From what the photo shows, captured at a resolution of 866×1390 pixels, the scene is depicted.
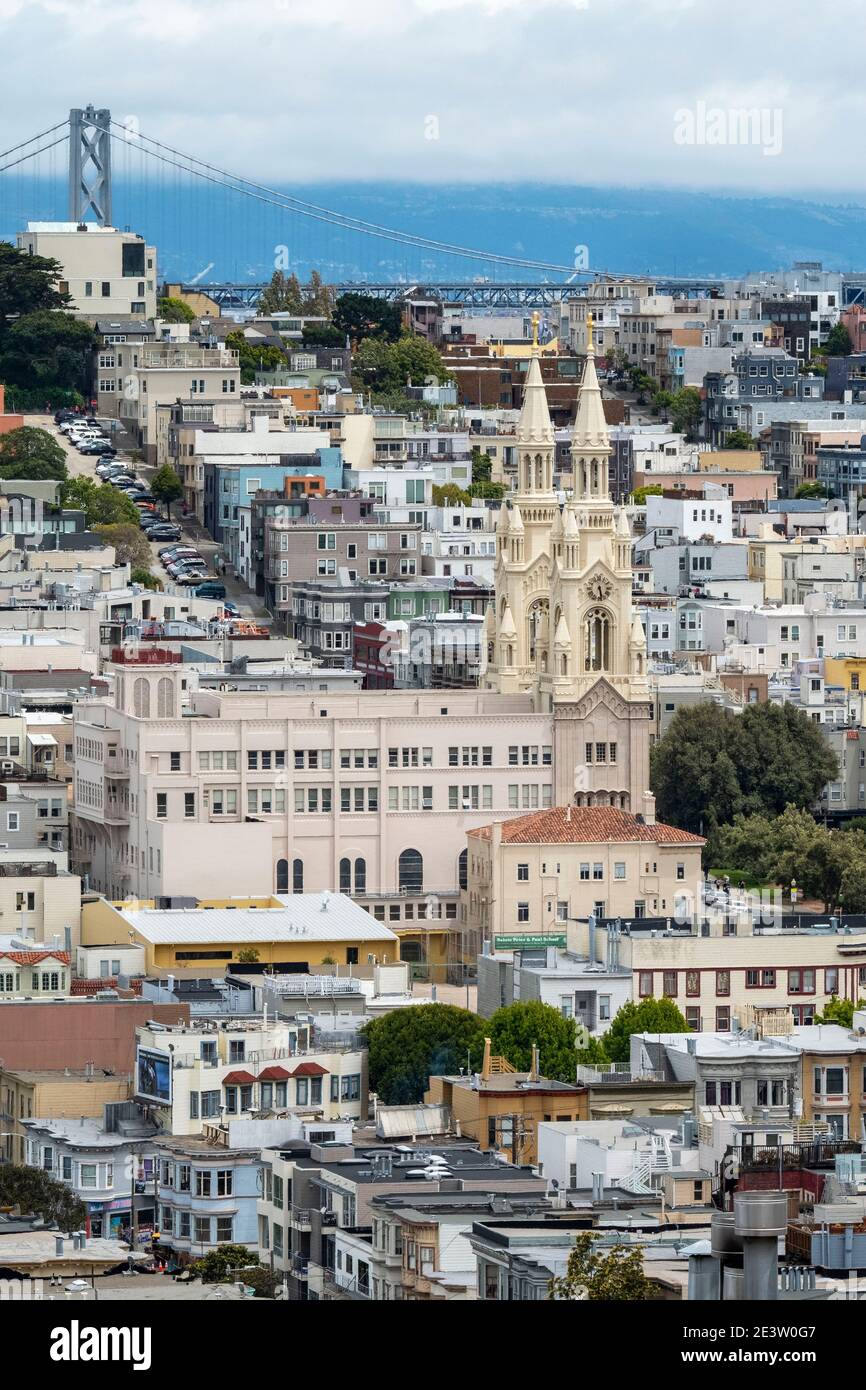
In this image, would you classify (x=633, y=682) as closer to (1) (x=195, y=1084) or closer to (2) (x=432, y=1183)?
(1) (x=195, y=1084)

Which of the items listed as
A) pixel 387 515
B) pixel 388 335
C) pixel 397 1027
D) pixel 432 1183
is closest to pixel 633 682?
pixel 397 1027

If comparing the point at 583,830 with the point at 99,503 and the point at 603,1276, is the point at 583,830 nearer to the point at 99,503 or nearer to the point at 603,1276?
the point at 603,1276

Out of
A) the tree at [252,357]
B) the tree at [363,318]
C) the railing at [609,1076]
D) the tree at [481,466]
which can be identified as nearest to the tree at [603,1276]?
the railing at [609,1076]

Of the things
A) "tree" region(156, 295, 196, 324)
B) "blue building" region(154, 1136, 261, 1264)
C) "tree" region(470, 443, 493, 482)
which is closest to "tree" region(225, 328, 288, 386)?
"tree" region(156, 295, 196, 324)

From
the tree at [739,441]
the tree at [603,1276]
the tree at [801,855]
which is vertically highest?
the tree at [739,441]

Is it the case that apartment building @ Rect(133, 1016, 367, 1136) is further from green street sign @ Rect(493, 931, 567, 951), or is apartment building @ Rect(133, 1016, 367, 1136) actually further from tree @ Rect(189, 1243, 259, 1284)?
green street sign @ Rect(493, 931, 567, 951)

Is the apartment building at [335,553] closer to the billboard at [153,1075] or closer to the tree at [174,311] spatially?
the tree at [174,311]
